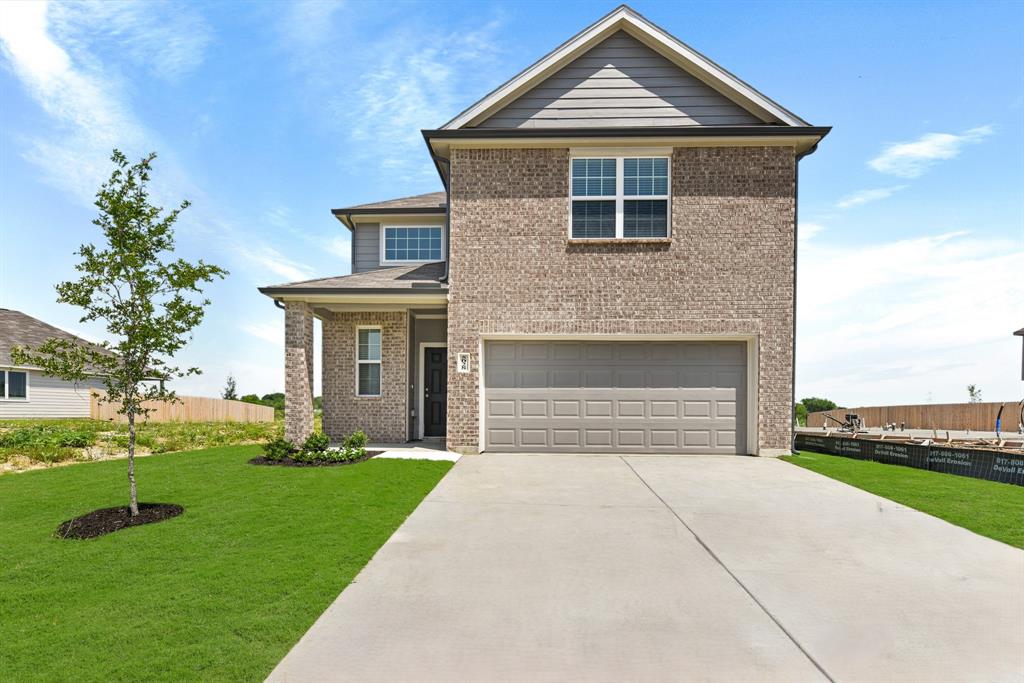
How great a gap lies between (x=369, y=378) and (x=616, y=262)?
681 cm

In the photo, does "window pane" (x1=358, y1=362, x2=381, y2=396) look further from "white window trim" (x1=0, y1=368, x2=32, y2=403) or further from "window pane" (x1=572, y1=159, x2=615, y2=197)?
"white window trim" (x1=0, y1=368, x2=32, y2=403)

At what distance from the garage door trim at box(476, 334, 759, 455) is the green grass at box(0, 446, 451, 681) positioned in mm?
3492

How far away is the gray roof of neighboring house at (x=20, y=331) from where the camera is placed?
27609 millimetres

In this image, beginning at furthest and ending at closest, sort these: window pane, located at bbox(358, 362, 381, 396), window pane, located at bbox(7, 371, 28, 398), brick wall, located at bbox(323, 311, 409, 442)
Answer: window pane, located at bbox(7, 371, 28, 398)
window pane, located at bbox(358, 362, 381, 396)
brick wall, located at bbox(323, 311, 409, 442)

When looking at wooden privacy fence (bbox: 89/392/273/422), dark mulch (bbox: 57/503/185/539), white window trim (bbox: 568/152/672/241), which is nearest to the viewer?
dark mulch (bbox: 57/503/185/539)

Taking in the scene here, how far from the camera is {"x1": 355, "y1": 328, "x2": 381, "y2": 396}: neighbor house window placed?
1498 centimetres

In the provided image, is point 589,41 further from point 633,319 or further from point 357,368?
point 357,368

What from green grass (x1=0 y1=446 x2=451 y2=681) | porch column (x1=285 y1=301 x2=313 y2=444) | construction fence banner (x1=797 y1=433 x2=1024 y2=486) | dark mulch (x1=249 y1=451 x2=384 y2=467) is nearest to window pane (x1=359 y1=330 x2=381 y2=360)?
porch column (x1=285 y1=301 x2=313 y2=444)

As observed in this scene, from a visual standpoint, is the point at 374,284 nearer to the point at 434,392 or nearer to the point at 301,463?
the point at 434,392

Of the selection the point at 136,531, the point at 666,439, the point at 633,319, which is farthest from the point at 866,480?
the point at 136,531

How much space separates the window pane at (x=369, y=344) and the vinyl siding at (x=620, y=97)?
5.76 meters

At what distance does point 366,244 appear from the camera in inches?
669

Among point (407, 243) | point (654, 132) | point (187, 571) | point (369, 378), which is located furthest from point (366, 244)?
point (187, 571)

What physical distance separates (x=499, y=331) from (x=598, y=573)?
7.78 meters
